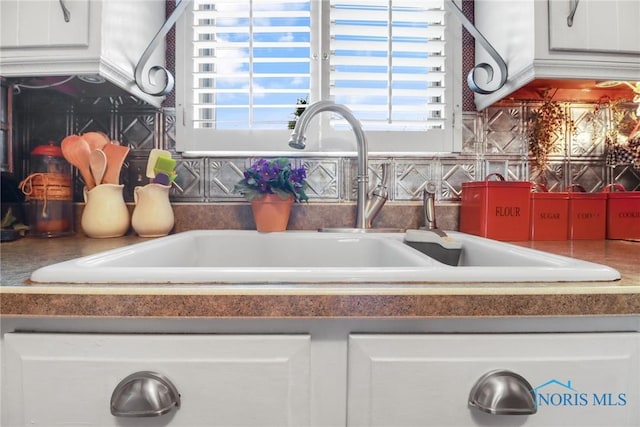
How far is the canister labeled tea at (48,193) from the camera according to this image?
3.41ft

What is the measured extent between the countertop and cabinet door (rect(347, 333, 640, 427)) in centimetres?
4

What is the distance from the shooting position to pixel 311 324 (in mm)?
493

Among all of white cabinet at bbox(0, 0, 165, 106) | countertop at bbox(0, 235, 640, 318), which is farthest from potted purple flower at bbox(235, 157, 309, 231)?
countertop at bbox(0, 235, 640, 318)

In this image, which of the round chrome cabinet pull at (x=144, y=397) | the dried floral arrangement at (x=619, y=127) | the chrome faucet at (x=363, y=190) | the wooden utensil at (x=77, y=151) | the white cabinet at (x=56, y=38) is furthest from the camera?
the dried floral arrangement at (x=619, y=127)

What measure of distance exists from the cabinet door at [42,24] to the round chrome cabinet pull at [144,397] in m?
0.88

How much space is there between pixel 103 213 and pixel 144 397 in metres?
0.73

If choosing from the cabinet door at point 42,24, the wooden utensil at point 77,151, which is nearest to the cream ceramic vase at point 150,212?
the wooden utensil at point 77,151

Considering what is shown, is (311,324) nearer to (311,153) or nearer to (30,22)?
(311,153)

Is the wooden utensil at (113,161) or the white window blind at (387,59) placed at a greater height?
the white window blind at (387,59)

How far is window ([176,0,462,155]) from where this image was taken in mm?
1261

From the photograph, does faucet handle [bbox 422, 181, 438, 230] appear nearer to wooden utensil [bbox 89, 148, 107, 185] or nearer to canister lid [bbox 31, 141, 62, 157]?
wooden utensil [bbox 89, 148, 107, 185]

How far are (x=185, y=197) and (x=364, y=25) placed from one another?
91 cm

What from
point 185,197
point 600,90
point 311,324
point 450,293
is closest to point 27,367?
point 311,324

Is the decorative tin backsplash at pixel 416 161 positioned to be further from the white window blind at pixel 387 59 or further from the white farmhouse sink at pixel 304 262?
the white farmhouse sink at pixel 304 262
